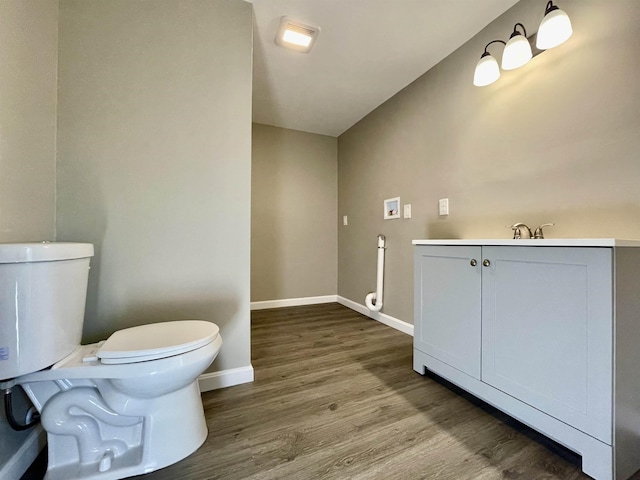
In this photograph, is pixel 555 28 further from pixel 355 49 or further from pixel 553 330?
pixel 553 330

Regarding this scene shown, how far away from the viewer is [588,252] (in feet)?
2.89

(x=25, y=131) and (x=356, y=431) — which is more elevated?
(x=25, y=131)

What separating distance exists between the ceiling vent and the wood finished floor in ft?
7.33

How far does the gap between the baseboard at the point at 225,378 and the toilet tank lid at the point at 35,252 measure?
2.92ft

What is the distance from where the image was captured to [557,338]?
957 mm

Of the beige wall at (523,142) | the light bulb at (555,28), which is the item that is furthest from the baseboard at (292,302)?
the light bulb at (555,28)

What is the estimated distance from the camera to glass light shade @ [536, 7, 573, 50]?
118cm

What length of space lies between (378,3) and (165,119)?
1.41 m

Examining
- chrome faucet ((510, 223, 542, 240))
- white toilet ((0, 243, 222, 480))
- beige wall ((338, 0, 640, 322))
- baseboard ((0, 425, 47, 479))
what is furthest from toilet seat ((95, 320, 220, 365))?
beige wall ((338, 0, 640, 322))

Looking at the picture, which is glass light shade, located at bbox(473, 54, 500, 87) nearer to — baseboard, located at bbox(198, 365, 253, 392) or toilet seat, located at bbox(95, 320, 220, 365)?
toilet seat, located at bbox(95, 320, 220, 365)

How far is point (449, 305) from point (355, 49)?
1.89 m

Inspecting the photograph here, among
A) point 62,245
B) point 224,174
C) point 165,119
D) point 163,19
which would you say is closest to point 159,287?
point 62,245

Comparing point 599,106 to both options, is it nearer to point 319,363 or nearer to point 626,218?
point 626,218

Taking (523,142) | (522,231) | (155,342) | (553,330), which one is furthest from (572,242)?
(155,342)
